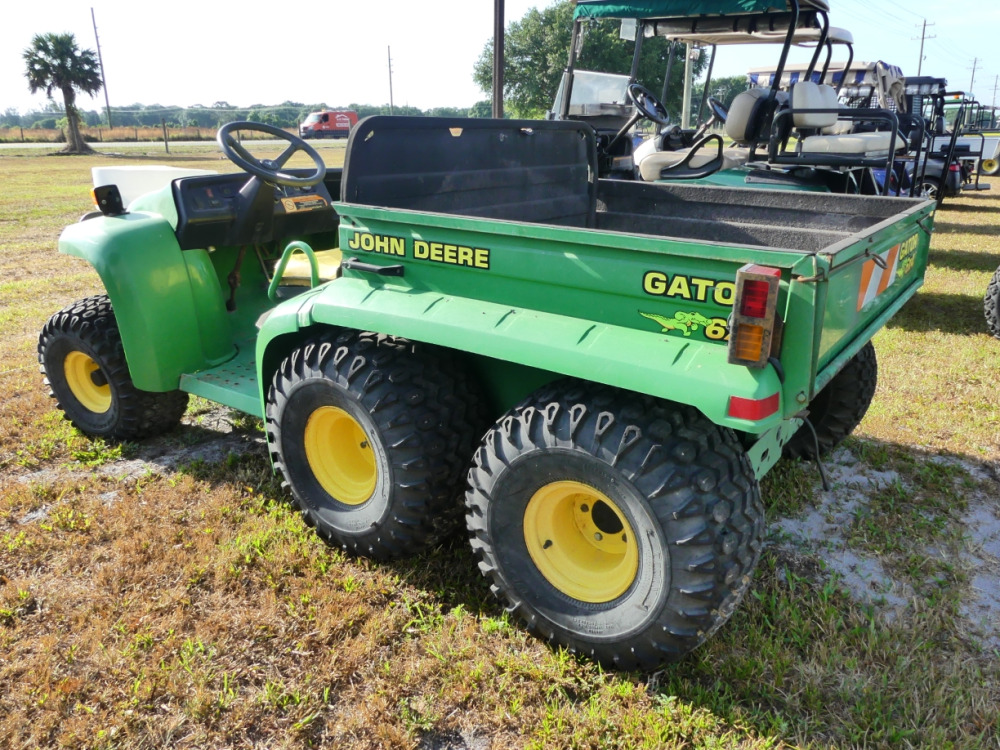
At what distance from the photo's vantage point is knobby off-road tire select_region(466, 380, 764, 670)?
6.47 feet

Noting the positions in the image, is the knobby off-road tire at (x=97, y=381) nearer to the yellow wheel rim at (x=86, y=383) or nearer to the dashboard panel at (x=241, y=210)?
the yellow wheel rim at (x=86, y=383)

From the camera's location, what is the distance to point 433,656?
91.5 inches

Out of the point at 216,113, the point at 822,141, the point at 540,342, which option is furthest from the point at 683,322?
the point at 216,113

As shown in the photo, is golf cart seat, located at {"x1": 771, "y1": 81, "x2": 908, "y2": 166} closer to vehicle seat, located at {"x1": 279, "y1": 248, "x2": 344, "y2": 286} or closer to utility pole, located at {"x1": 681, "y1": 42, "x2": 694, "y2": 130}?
utility pole, located at {"x1": 681, "y1": 42, "x2": 694, "y2": 130}

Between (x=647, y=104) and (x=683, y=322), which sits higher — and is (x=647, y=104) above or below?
above

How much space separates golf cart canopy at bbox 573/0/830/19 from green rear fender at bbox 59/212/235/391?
4.27 meters

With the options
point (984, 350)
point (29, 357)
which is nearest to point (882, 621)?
point (984, 350)

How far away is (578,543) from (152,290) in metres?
2.10

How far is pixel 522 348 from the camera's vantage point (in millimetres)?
2125

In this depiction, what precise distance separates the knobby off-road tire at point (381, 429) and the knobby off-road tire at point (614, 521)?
0.73 feet

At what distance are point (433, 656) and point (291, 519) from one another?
980 mm

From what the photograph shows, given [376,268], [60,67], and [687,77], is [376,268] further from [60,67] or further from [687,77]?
[60,67]

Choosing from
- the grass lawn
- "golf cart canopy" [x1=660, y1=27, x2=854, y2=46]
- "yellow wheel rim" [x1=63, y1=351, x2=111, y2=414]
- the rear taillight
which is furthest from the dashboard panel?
"golf cart canopy" [x1=660, y1=27, x2=854, y2=46]

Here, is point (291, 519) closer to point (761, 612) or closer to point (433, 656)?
point (433, 656)
